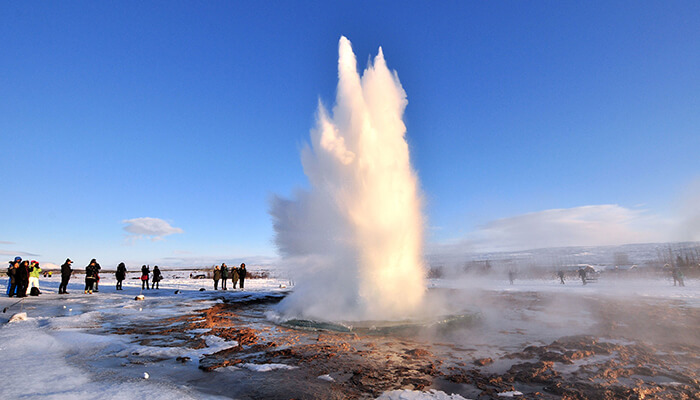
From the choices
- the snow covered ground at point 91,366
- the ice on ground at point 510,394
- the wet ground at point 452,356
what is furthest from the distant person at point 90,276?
the ice on ground at point 510,394

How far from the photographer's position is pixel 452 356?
733cm

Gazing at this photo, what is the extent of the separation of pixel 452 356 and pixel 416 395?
2.83 m

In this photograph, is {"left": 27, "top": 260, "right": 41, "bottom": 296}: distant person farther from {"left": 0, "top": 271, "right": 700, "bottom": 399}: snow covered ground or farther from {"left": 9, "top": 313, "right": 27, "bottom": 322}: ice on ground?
{"left": 9, "top": 313, "right": 27, "bottom": 322}: ice on ground

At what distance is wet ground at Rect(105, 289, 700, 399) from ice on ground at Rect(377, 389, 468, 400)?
21 cm

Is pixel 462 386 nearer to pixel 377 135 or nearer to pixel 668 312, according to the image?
pixel 377 135

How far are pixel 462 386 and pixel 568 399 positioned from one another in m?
1.50

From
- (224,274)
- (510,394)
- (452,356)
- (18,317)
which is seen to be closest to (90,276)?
(224,274)

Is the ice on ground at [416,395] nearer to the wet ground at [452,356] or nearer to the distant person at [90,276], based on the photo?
the wet ground at [452,356]

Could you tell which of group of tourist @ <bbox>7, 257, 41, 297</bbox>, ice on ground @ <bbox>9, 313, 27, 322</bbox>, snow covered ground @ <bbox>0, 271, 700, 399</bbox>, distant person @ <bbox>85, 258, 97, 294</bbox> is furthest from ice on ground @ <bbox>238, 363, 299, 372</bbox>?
distant person @ <bbox>85, 258, 97, 294</bbox>

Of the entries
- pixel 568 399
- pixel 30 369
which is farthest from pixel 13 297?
pixel 568 399

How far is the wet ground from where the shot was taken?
5270 mm

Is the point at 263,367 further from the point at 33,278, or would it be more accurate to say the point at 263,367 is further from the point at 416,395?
the point at 33,278

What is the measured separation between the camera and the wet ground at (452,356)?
17.3ft

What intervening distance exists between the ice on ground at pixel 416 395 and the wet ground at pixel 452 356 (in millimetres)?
210
